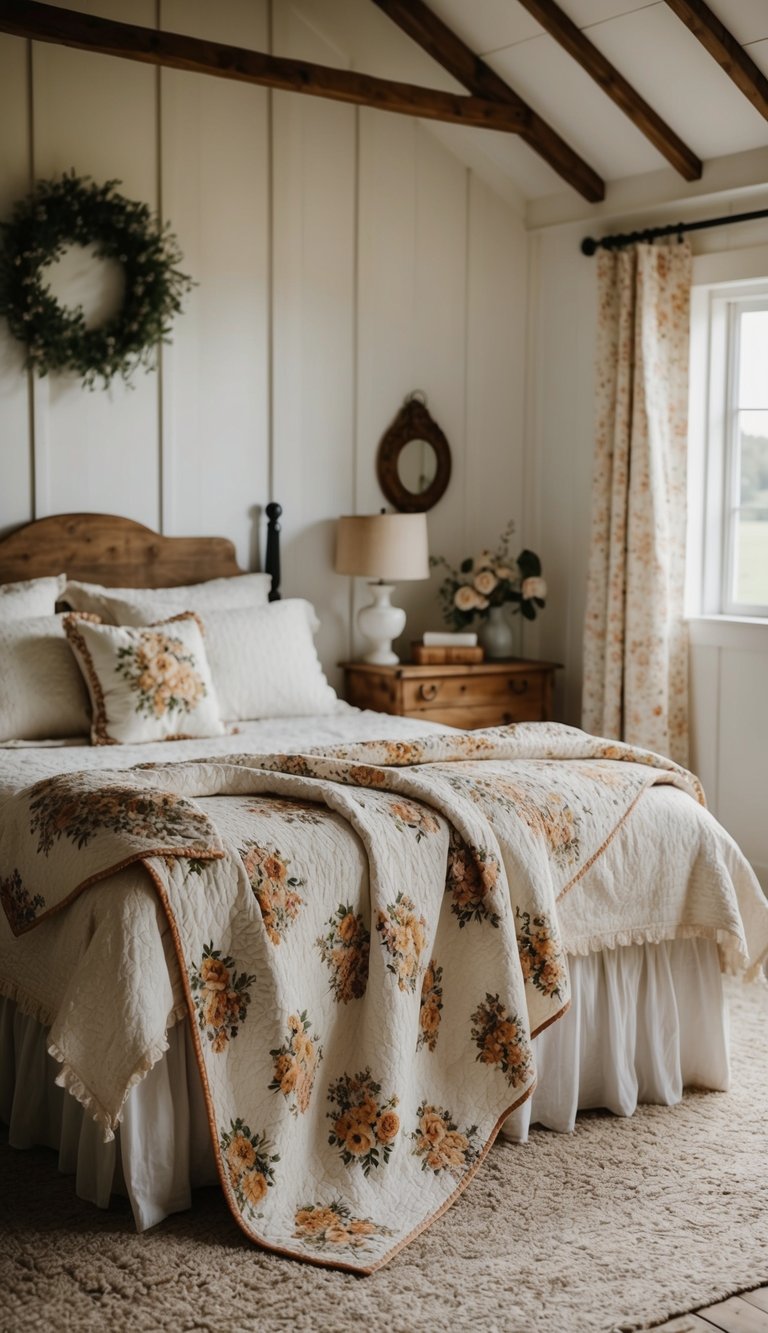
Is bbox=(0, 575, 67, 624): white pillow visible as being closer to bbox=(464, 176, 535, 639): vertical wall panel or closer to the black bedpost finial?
the black bedpost finial

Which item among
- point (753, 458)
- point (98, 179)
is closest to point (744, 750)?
point (753, 458)

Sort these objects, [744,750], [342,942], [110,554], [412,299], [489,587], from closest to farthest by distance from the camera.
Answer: [342,942] < [110,554] < [744,750] < [489,587] < [412,299]

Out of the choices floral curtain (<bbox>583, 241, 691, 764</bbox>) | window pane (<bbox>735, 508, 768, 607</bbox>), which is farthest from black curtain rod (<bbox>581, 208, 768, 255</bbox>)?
window pane (<bbox>735, 508, 768, 607</bbox>)

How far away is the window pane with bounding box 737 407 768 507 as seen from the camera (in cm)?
503

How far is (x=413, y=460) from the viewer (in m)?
5.49

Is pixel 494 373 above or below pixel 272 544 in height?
above

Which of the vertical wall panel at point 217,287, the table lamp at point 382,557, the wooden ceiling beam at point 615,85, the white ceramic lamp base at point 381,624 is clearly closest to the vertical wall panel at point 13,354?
the vertical wall panel at point 217,287

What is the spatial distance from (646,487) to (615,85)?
4.42 feet

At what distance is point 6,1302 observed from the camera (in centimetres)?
234

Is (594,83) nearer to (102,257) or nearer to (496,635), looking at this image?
(102,257)

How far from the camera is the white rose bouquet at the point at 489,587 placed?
210 inches

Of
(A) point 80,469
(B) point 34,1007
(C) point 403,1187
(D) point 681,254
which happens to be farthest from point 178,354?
(C) point 403,1187

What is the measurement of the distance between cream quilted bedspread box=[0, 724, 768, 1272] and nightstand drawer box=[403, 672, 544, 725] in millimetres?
1914

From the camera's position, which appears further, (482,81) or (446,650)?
(446,650)
